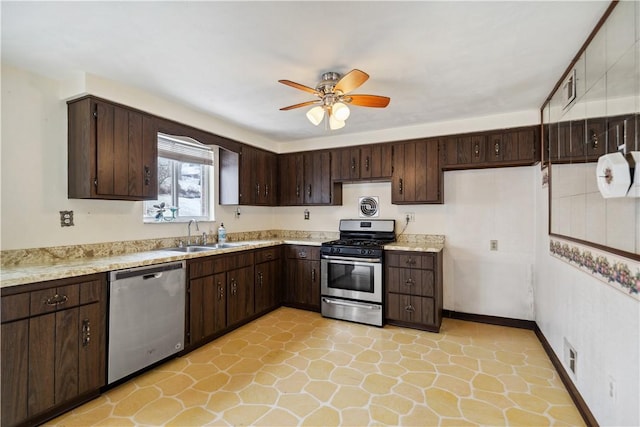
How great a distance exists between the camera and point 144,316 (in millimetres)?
2436

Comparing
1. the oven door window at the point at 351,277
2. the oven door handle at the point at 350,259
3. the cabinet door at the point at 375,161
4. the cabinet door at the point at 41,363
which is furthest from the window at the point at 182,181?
the cabinet door at the point at 375,161

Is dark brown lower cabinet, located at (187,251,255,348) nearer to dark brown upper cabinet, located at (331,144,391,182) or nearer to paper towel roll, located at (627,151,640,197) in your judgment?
dark brown upper cabinet, located at (331,144,391,182)

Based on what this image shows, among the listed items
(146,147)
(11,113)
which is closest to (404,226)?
(146,147)

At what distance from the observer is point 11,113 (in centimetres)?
226

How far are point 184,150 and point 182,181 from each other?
1.21ft

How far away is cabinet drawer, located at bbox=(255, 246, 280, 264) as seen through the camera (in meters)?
3.75

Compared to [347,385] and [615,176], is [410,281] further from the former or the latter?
[615,176]

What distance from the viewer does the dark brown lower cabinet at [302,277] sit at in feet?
13.1

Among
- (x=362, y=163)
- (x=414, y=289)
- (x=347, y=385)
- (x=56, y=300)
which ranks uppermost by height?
(x=362, y=163)

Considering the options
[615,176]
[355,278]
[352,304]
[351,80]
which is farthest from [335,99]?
[352,304]

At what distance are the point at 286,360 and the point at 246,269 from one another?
122 cm

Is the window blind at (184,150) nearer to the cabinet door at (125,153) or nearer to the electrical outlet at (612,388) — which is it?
the cabinet door at (125,153)

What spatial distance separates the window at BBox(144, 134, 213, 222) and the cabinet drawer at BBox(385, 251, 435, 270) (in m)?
2.35

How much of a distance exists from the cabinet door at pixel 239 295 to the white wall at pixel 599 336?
9.88 ft
